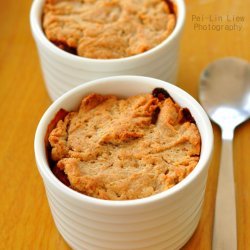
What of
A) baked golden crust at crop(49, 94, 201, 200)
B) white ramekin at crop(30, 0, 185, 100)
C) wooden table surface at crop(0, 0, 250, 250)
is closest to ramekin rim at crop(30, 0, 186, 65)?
white ramekin at crop(30, 0, 185, 100)

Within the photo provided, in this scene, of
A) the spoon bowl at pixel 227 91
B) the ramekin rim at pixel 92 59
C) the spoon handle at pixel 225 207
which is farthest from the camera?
the spoon bowl at pixel 227 91

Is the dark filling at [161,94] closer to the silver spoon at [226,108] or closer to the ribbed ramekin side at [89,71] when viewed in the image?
the ribbed ramekin side at [89,71]

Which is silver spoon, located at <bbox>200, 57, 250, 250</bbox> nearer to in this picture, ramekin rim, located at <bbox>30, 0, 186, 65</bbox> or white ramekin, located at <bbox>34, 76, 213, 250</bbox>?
white ramekin, located at <bbox>34, 76, 213, 250</bbox>

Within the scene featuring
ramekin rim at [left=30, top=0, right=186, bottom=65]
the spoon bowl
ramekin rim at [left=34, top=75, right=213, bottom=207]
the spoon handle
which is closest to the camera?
ramekin rim at [left=34, top=75, right=213, bottom=207]

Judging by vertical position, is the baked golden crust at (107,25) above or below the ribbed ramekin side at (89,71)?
above

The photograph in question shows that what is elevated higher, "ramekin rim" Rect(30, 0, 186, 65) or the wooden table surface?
"ramekin rim" Rect(30, 0, 186, 65)

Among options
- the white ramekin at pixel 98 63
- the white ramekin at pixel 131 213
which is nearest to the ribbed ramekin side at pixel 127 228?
the white ramekin at pixel 131 213

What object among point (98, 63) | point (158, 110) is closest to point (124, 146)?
point (158, 110)
